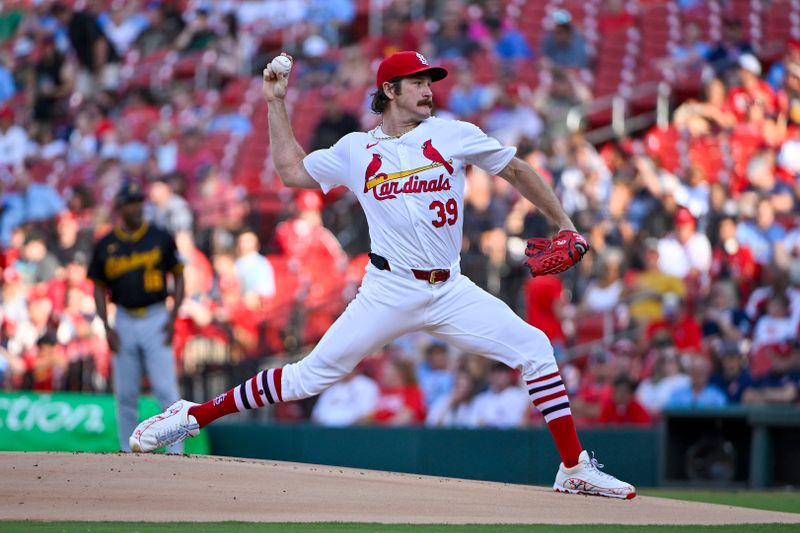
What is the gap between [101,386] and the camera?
15.1 metres

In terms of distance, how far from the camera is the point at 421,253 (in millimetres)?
6902

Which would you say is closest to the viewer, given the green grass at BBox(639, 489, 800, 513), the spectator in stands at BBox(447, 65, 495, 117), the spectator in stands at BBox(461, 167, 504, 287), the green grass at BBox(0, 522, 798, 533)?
the green grass at BBox(0, 522, 798, 533)

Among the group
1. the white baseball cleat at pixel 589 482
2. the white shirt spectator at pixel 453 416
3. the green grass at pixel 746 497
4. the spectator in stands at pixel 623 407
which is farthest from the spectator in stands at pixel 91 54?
the white baseball cleat at pixel 589 482

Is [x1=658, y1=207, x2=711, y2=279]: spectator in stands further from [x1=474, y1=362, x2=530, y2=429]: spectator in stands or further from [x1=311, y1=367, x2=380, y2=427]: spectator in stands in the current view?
[x1=311, y1=367, x2=380, y2=427]: spectator in stands

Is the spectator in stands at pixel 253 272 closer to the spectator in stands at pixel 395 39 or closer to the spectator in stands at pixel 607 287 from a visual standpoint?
the spectator in stands at pixel 607 287

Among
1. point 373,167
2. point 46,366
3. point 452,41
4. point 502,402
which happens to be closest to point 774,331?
point 502,402

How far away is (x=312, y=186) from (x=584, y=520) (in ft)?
7.48

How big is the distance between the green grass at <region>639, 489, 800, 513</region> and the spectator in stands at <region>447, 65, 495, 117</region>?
709cm

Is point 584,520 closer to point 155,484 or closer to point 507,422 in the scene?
point 155,484

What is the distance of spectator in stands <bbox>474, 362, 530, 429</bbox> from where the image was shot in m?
12.5

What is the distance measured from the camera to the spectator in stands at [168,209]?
1664 cm

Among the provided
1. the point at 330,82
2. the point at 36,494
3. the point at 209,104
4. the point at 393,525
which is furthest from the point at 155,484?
the point at 209,104

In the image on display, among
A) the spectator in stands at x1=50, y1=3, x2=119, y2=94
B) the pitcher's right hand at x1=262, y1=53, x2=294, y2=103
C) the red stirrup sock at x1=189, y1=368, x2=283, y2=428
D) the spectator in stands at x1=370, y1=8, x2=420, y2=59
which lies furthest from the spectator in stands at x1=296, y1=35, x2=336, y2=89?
the red stirrup sock at x1=189, y1=368, x2=283, y2=428

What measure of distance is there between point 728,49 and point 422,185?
1079 cm
